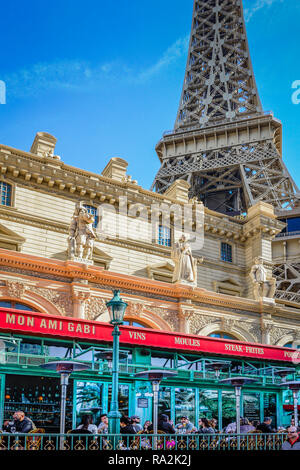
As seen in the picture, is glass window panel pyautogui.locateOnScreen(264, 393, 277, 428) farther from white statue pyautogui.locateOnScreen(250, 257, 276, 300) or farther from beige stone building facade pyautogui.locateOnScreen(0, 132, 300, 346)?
white statue pyautogui.locateOnScreen(250, 257, 276, 300)

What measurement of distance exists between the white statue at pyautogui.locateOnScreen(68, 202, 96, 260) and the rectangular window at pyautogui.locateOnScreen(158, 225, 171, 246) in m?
9.88

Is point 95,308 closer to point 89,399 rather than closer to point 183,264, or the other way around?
point 183,264

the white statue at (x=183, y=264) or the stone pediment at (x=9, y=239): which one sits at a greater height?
the stone pediment at (x=9, y=239)

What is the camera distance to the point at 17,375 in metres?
17.4

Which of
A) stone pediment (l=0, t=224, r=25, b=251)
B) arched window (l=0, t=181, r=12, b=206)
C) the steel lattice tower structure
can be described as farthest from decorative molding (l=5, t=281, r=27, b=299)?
the steel lattice tower structure

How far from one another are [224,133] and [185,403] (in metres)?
60.1

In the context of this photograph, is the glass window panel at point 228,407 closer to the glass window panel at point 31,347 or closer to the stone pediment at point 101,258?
the glass window panel at point 31,347

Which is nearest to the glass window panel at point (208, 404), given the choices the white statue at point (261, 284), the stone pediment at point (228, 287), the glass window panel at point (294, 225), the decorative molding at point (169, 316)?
the decorative molding at point (169, 316)

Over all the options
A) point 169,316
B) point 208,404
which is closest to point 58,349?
point 208,404

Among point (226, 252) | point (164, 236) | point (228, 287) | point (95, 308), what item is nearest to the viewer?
point (95, 308)

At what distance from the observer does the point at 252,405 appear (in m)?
21.5

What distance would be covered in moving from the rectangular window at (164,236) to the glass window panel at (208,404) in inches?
667

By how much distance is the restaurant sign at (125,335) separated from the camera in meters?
18.0

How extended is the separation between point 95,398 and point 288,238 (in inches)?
1802
